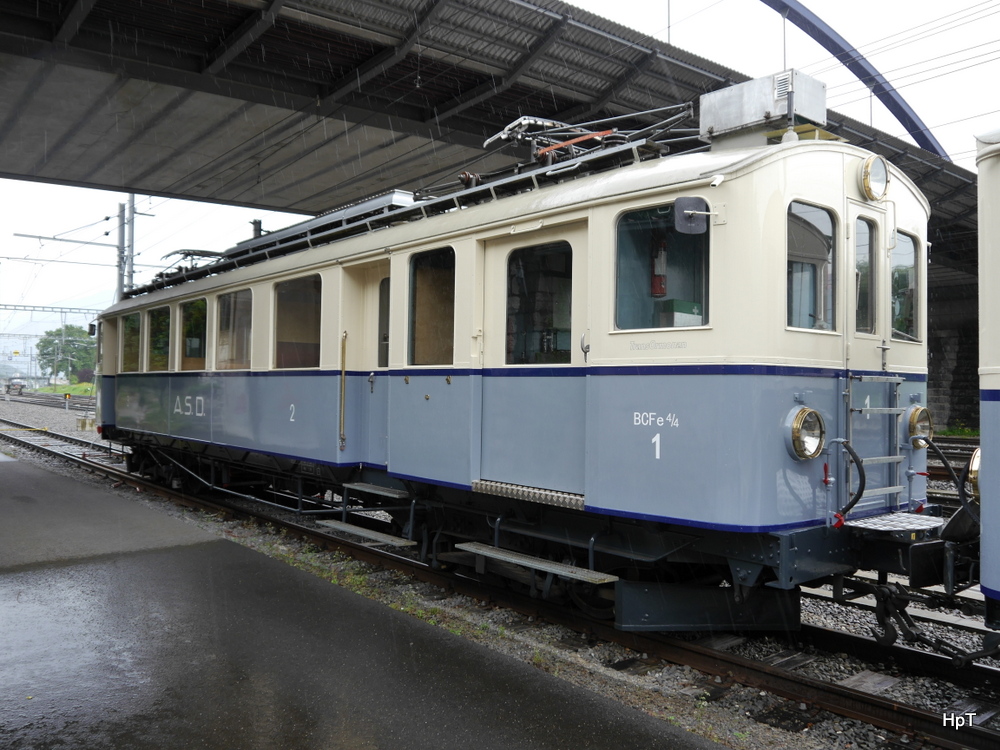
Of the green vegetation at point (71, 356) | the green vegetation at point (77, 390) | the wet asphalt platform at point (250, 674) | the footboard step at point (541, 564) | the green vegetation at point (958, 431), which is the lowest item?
the wet asphalt platform at point (250, 674)

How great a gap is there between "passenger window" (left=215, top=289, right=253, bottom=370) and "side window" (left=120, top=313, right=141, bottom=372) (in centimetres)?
364

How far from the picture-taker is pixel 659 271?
5.05 m

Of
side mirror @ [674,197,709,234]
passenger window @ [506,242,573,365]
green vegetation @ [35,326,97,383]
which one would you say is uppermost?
green vegetation @ [35,326,97,383]

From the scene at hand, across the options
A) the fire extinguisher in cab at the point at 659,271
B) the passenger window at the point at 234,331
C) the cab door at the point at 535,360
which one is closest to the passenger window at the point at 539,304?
the cab door at the point at 535,360

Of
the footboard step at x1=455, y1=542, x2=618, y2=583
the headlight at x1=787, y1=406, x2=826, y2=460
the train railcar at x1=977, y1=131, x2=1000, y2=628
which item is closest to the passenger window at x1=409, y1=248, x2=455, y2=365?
the footboard step at x1=455, y1=542, x2=618, y2=583

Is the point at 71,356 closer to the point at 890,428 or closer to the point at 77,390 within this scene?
the point at 77,390

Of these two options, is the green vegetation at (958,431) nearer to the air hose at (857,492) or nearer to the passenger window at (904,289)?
the passenger window at (904,289)

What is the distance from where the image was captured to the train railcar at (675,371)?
4.67m

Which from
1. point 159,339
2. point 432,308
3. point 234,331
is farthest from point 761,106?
point 159,339

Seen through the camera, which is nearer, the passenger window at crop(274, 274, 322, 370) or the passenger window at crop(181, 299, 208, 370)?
the passenger window at crop(274, 274, 322, 370)

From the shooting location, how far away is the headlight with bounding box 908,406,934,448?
545cm

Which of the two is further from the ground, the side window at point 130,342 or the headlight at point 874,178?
the headlight at point 874,178

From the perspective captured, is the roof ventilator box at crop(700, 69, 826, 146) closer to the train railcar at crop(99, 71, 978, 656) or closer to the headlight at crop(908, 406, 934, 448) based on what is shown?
→ the train railcar at crop(99, 71, 978, 656)

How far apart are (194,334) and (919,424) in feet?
28.7
